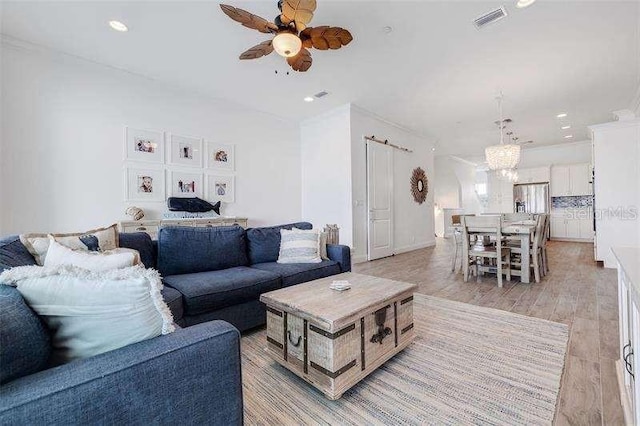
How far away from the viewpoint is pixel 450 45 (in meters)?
3.14

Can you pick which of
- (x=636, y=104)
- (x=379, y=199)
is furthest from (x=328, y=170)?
(x=636, y=104)

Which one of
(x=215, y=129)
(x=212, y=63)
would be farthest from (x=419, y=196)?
(x=212, y=63)

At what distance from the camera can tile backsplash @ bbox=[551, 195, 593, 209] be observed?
7.51m

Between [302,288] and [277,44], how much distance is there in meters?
1.91

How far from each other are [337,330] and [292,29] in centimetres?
232

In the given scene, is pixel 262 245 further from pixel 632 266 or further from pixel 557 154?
pixel 557 154

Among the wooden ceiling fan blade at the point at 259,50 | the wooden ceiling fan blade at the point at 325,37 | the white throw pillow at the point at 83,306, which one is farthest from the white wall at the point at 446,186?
the white throw pillow at the point at 83,306

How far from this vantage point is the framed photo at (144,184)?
→ 3723 mm

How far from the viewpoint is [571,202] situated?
25.4 ft

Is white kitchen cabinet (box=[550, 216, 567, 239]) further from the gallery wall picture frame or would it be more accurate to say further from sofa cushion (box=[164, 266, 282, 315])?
the gallery wall picture frame

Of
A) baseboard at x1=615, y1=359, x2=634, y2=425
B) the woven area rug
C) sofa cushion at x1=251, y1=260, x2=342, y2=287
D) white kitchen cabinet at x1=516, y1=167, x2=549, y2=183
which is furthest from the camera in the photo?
white kitchen cabinet at x1=516, y1=167, x2=549, y2=183

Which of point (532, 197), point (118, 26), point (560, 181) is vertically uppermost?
→ point (118, 26)

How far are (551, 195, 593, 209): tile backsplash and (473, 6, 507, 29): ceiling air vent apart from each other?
717 cm

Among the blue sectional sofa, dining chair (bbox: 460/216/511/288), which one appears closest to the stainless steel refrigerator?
dining chair (bbox: 460/216/511/288)
